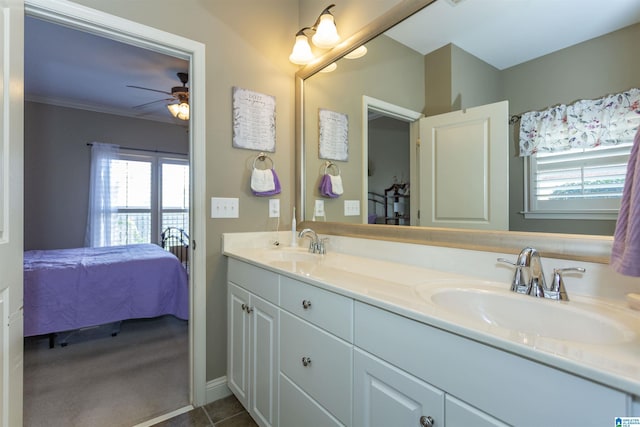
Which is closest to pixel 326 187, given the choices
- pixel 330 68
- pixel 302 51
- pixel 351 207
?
pixel 351 207

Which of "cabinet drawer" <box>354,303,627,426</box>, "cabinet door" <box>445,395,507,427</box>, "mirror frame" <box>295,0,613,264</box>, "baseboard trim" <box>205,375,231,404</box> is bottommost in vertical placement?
"baseboard trim" <box>205,375,231,404</box>

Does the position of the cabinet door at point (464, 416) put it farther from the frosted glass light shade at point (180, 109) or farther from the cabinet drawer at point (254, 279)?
the frosted glass light shade at point (180, 109)

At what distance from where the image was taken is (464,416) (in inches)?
25.4

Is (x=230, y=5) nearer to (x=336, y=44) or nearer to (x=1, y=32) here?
(x=336, y=44)

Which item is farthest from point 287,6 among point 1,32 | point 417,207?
point 417,207

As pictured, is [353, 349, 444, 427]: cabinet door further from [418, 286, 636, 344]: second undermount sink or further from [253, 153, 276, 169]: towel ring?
[253, 153, 276, 169]: towel ring

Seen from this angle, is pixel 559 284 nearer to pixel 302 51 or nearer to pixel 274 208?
pixel 274 208

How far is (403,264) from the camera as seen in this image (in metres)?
1.35

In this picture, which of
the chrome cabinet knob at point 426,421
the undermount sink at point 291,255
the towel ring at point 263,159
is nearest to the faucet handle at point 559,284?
the chrome cabinet knob at point 426,421

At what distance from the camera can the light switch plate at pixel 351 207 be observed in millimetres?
1739

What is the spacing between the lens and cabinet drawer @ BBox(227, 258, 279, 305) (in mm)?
1289

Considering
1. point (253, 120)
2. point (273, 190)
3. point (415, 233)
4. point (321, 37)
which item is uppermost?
point (321, 37)

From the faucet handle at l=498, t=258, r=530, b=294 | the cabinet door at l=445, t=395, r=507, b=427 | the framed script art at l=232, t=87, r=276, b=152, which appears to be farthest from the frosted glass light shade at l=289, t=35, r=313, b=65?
the cabinet door at l=445, t=395, r=507, b=427

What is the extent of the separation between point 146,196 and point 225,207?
3.67 m
